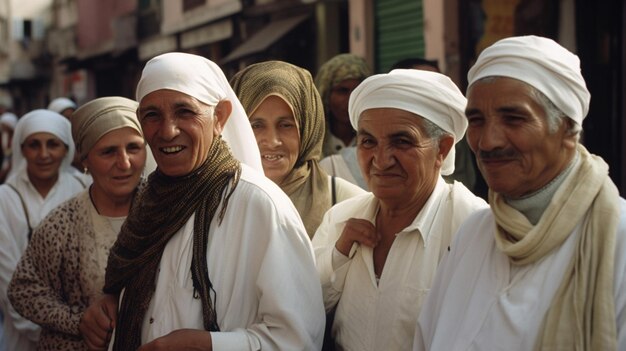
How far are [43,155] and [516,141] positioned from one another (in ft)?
13.0

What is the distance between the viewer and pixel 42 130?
5.94 meters

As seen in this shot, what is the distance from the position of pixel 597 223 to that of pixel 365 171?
3.56 ft

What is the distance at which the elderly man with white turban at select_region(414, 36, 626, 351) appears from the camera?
95.0 inches

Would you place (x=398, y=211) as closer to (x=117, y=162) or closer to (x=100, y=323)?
(x=100, y=323)

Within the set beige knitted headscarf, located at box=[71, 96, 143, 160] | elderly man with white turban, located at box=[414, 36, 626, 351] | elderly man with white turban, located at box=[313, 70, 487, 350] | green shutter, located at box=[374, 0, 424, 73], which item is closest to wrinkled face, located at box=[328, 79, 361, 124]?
beige knitted headscarf, located at box=[71, 96, 143, 160]

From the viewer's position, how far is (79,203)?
4297 millimetres

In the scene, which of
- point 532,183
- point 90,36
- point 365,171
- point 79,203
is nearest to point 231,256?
point 365,171

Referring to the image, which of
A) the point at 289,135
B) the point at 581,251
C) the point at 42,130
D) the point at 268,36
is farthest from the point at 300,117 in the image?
the point at 268,36

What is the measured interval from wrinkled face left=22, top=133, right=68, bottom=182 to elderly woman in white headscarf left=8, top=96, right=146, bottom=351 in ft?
4.86

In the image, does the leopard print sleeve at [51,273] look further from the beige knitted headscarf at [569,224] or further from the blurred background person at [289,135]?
the beige knitted headscarf at [569,224]

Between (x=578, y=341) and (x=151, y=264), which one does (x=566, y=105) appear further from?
(x=151, y=264)

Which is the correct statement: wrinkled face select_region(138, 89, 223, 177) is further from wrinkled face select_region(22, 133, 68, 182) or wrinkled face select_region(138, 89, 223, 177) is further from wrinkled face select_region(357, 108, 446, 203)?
wrinkled face select_region(22, 133, 68, 182)

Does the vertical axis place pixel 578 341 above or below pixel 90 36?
above

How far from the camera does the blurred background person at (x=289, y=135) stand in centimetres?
407
